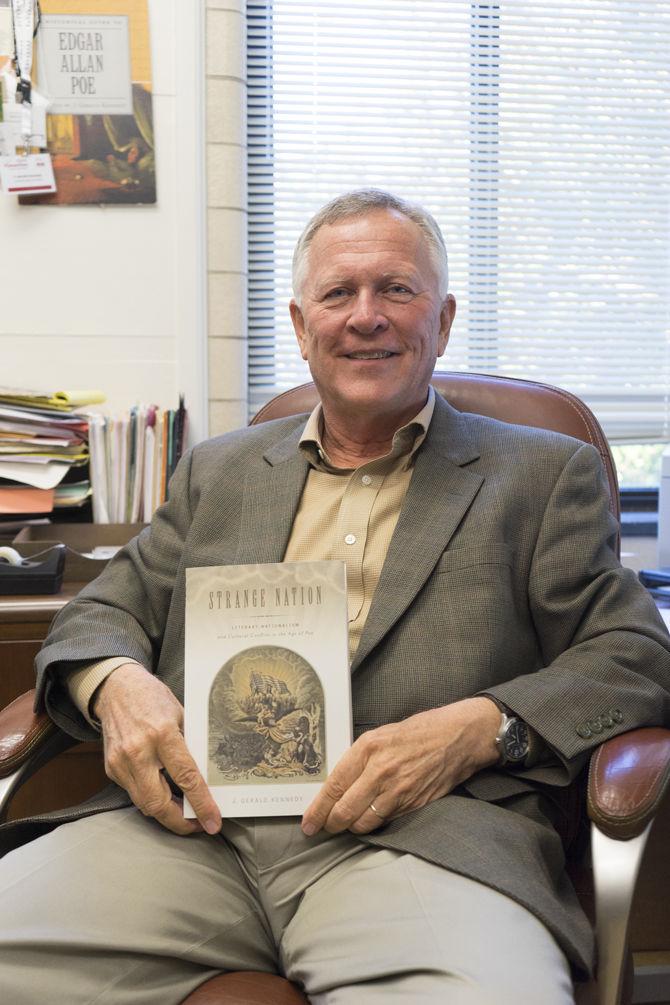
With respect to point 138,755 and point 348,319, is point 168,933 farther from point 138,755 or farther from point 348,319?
point 348,319

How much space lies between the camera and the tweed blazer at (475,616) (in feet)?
4.06

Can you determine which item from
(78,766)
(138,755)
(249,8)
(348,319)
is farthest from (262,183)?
(138,755)

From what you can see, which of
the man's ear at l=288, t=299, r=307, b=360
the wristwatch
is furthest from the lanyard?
the wristwatch

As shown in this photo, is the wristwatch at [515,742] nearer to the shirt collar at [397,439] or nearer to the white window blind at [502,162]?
the shirt collar at [397,439]

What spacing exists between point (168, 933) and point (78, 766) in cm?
77

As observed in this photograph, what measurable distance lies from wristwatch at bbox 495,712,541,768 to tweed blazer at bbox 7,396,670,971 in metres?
0.02

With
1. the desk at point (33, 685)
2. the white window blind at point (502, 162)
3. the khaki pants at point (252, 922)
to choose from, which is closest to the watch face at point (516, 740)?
the khaki pants at point (252, 922)

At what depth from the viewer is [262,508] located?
1.54 meters

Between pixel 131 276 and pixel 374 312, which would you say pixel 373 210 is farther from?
pixel 131 276

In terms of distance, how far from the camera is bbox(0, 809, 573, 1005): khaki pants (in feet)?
3.42

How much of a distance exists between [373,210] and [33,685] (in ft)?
3.34

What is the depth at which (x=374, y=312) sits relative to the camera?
1522 mm

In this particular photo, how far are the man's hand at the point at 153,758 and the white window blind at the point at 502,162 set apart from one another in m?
→ 1.41

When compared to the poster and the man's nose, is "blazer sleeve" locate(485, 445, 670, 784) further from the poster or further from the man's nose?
the poster
